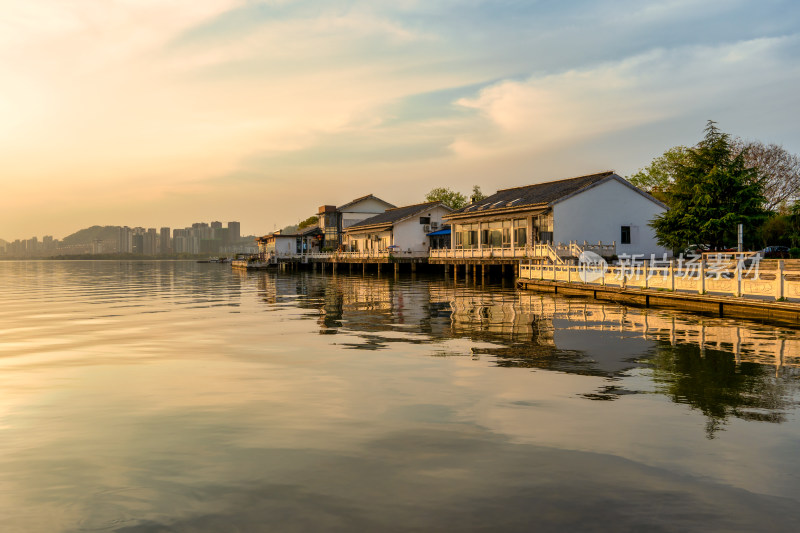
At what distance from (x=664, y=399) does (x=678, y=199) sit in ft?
126

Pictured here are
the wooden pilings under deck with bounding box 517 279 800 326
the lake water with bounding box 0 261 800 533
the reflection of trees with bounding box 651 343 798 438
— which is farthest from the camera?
the wooden pilings under deck with bounding box 517 279 800 326

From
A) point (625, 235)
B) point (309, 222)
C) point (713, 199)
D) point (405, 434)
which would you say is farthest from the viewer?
point (309, 222)

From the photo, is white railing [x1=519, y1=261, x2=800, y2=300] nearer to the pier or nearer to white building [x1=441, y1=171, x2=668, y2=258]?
the pier

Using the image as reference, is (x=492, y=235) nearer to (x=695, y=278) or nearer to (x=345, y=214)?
(x=695, y=278)

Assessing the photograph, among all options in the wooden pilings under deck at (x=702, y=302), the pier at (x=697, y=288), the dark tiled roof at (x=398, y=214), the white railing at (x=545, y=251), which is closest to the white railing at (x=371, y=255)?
the dark tiled roof at (x=398, y=214)

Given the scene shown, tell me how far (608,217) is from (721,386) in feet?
128

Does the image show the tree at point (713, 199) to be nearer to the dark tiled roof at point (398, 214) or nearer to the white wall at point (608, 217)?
the white wall at point (608, 217)

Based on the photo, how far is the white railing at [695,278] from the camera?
2078 centimetres

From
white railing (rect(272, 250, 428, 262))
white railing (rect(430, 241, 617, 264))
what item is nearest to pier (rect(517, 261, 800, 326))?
white railing (rect(430, 241, 617, 264))

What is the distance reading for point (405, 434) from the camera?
8.29 m

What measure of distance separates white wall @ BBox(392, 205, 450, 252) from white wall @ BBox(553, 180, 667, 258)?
25937mm

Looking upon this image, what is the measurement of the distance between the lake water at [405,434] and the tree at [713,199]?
2697 centimetres

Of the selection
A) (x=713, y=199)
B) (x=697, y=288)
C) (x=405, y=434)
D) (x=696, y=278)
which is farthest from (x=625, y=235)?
(x=405, y=434)

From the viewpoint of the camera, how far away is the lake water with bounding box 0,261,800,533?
5.81 metres
